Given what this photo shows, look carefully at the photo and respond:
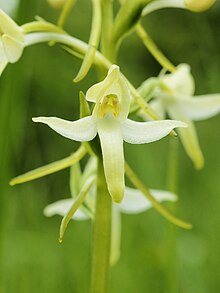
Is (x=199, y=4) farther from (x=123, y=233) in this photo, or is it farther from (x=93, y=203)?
(x=123, y=233)

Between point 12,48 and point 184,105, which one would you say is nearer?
point 12,48

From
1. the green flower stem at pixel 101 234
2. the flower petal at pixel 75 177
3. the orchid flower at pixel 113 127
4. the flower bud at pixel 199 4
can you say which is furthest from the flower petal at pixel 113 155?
the flower bud at pixel 199 4

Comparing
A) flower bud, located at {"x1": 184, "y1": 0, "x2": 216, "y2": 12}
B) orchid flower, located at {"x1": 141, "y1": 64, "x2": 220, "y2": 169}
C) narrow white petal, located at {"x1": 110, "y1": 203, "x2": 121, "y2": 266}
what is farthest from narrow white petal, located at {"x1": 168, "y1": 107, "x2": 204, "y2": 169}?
flower bud, located at {"x1": 184, "y1": 0, "x2": 216, "y2": 12}

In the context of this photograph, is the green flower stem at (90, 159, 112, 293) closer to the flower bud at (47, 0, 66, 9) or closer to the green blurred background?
the green blurred background

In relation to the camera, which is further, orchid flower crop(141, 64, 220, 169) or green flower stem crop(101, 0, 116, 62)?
orchid flower crop(141, 64, 220, 169)

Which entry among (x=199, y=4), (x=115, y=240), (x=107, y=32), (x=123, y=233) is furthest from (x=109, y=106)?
(x=123, y=233)

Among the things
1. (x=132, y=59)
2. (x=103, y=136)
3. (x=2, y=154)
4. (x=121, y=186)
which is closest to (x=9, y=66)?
(x=2, y=154)
